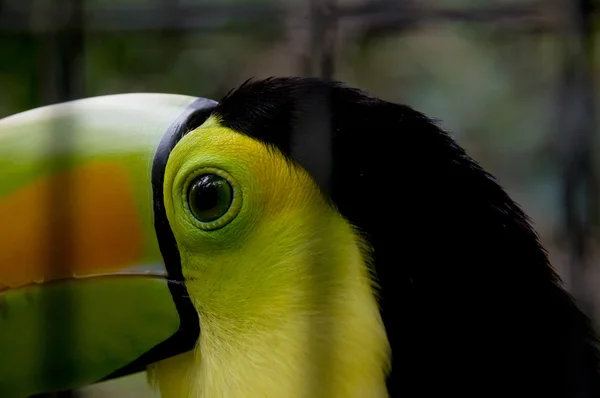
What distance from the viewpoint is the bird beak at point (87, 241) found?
0.92m

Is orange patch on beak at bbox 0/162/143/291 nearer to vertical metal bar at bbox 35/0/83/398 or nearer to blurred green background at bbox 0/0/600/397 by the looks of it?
vertical metal bar at bbox 35/0/83/398

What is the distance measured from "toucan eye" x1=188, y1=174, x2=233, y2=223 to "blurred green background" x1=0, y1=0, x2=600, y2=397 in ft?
0.80

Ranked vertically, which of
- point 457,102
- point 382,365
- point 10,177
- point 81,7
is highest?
point 81,7

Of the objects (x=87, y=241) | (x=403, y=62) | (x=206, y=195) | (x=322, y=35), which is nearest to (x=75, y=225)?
(x=87, y=241)

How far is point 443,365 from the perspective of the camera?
87 centimetres

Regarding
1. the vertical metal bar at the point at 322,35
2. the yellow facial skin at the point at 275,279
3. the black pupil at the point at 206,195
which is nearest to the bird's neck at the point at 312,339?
the yellow facial skin at the point at 275,279

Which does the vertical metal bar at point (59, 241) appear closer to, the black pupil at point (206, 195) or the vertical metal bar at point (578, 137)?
the black pupil at point (206, 195)

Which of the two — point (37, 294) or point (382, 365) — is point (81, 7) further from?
point (382, 365)

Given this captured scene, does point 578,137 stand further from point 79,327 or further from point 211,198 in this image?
point 79,327

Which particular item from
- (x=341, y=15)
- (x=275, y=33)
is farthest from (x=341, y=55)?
(x=341, y=15)

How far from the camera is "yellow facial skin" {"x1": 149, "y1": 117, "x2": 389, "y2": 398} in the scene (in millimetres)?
883

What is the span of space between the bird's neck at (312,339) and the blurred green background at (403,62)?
29 centimetres

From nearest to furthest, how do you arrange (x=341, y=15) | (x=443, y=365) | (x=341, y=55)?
(x=443, y=365) < (x=341, y=15) < (x=341, y=55)

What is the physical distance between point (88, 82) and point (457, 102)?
73 centimetres
